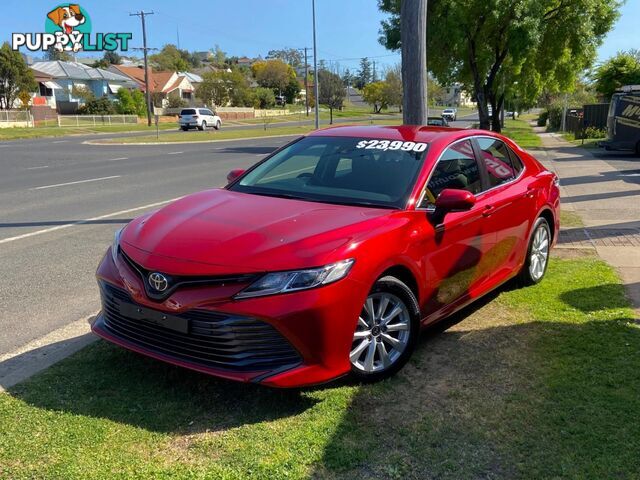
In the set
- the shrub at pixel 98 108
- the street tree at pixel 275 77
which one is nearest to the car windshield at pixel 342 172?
the shrub at pixel 98 108

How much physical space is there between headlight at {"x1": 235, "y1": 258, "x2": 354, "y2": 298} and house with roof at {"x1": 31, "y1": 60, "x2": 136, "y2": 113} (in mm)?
73869

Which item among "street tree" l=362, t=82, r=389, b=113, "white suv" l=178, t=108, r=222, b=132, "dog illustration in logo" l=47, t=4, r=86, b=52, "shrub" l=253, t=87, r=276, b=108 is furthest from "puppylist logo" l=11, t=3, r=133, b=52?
"street tree" l=362, t=82, r=389, b=113

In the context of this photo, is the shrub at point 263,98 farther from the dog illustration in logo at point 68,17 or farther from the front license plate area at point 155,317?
the front license plate area at point 155,317

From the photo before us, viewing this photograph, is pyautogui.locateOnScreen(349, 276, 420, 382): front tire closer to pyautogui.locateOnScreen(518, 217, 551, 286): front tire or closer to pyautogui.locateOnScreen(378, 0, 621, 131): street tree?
pyautogui.locateOnScreen(518, 217, 551, 286): front tire

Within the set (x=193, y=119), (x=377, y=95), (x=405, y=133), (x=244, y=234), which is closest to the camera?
(x=244, y=234)

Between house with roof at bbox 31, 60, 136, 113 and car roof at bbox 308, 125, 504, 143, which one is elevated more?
house with roof at bbox 31, 60, 136, 113

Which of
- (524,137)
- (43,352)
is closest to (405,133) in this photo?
(43,352)

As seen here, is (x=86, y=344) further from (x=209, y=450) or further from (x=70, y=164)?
(x=70, y=164)

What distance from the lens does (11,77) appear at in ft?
189

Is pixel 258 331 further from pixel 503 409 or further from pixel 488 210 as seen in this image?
pixel 488 210

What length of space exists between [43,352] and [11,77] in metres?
61.9

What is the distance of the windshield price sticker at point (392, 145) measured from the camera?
15.3ft

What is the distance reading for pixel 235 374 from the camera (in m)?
3.33

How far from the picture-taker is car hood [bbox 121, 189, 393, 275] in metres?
3.38
